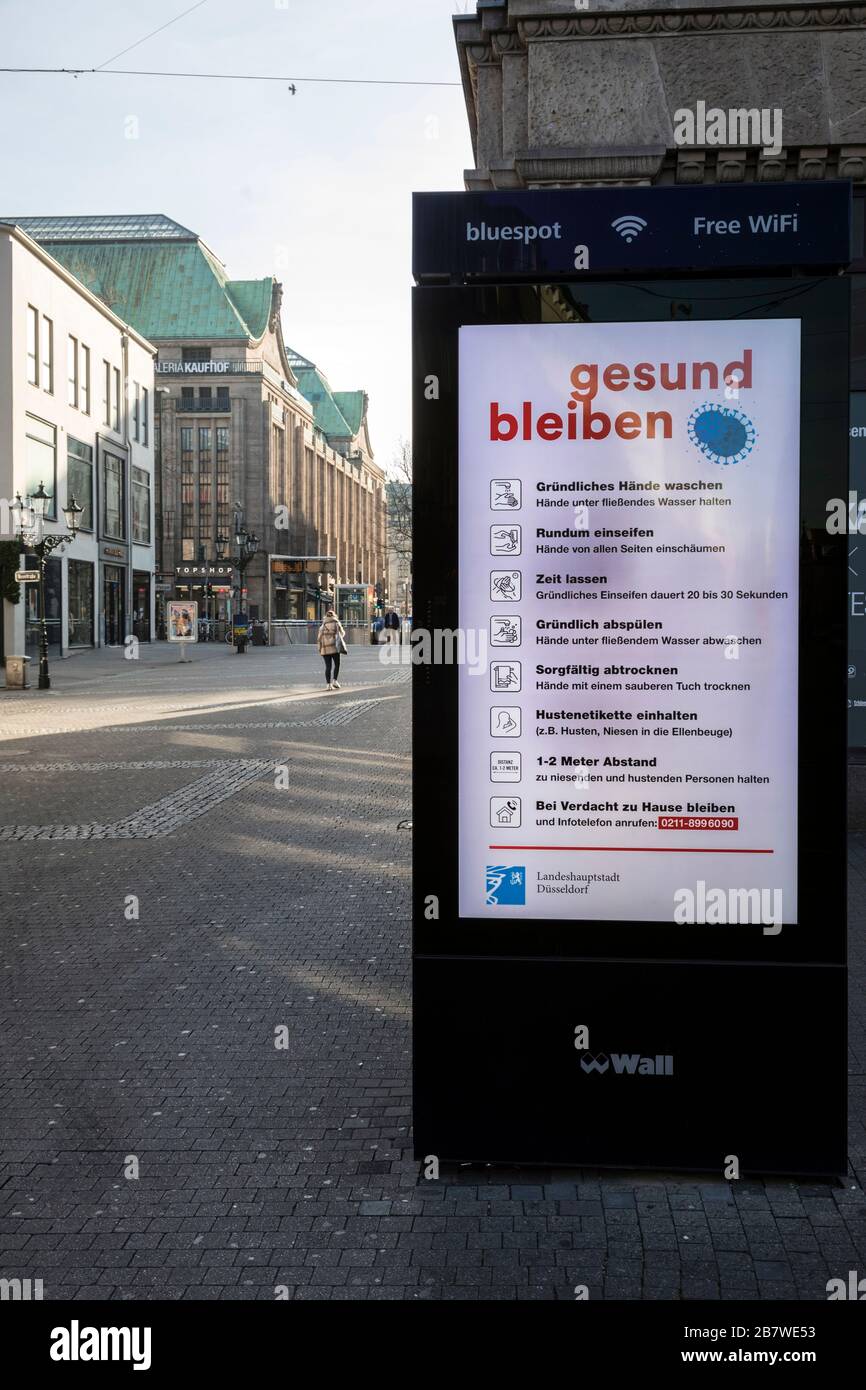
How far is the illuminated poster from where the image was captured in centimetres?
361

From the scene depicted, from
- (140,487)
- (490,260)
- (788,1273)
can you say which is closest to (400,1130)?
(788,1273)

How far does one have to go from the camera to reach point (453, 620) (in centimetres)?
370

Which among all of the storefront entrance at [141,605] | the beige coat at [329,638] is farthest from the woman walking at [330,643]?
the storefront entrance at [141,605]

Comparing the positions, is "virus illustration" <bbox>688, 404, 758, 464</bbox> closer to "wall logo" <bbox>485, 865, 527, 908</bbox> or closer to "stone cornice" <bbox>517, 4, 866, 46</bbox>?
"wall logo" <bbox>485, 865, 527, 908</bbox>

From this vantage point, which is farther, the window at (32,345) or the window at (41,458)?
the window at (41,458)

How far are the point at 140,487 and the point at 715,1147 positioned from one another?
58.4 m

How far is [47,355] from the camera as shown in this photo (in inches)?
1738

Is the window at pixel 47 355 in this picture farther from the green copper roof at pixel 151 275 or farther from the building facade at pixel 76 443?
the green copper roof at pixel 151 275

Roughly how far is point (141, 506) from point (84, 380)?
1095 cm

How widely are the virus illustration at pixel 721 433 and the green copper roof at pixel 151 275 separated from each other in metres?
89.2

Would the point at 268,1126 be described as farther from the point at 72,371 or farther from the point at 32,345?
the point at 72,371

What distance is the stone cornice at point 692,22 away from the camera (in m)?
9.17

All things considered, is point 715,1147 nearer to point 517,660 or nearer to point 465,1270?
point 465,1270

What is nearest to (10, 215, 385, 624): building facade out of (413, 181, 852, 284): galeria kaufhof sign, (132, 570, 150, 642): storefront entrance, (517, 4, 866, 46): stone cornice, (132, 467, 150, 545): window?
(132, 570, 150, 642): storefront entrance
